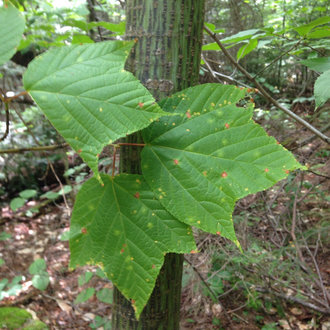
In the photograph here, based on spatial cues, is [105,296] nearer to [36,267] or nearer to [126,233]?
[36,267]

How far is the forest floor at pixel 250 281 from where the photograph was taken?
193 centimetres

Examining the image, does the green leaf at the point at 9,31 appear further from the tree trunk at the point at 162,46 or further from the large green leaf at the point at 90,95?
the tree trunk at the point at 162,46

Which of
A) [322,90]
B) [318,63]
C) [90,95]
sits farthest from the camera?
[318,63]

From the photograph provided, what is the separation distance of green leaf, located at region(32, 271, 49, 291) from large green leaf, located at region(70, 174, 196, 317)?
1951mm

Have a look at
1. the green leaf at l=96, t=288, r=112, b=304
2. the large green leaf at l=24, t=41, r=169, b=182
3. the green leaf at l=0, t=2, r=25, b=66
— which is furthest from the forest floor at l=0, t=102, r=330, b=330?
the green leaf at l=0, t=2, r=25, b=66

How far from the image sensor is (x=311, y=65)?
900 millimetres

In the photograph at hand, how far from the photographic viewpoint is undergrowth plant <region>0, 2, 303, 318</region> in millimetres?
505

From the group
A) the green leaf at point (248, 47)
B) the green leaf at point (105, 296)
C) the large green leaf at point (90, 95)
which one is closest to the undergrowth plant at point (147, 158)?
the large green leaf at point (90, 95)

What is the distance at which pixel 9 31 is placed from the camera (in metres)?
0.52

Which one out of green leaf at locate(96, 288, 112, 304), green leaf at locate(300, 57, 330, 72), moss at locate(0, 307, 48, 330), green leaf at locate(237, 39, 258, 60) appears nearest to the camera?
green leaf at locate(300, 57, 330, 72)

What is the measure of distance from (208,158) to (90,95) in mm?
266

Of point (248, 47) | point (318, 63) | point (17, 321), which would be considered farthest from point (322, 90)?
point (17, 321)

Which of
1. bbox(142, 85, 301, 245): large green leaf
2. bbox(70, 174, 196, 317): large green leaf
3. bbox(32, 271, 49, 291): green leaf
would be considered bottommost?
bbox(32, 271, 49, 291): green leaf

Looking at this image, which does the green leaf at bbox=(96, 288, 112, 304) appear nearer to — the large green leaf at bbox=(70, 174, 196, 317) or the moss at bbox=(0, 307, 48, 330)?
the moss at bbox=(0, 307, 48, 330)
